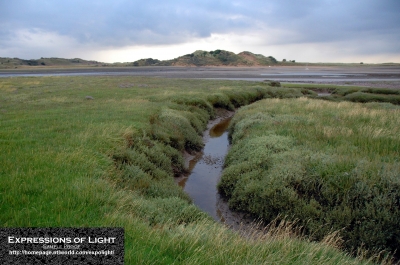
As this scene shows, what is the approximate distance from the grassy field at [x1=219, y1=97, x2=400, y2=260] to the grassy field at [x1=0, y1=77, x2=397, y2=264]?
105cm

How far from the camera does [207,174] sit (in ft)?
53.8

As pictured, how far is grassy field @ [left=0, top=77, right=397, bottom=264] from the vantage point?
18.4ft

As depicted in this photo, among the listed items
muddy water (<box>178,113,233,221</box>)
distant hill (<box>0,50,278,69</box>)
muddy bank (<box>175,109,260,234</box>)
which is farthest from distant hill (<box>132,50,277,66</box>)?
muddy bank (<box>175,109,260,234</box>)

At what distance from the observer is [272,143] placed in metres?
15.0

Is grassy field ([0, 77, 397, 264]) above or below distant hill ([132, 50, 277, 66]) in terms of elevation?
below

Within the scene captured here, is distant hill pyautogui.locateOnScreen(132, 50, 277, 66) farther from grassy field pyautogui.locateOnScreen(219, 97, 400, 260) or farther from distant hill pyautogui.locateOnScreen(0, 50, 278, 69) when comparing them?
grassy field pyautogui.locateOnScreen(219, 97, 400, 260)

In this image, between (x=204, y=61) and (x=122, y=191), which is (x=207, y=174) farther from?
(x=204, y=61)

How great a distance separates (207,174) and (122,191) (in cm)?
829

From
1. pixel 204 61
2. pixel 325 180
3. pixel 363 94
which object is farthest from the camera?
pixel 204 61

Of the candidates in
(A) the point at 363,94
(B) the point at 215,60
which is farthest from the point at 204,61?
(A) the point at 363,94

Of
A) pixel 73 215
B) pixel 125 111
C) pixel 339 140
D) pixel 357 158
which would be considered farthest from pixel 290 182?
pixel 125 111

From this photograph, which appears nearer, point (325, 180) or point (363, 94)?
point (325, 180)

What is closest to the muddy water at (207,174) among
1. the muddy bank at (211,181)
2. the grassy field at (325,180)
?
the muddy bank at (211,181)

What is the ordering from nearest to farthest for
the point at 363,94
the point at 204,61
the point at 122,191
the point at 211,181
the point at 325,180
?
the point at 122,191, the point at 325,180, the point at 211,181, the point at 363,94, the point at 204,61
